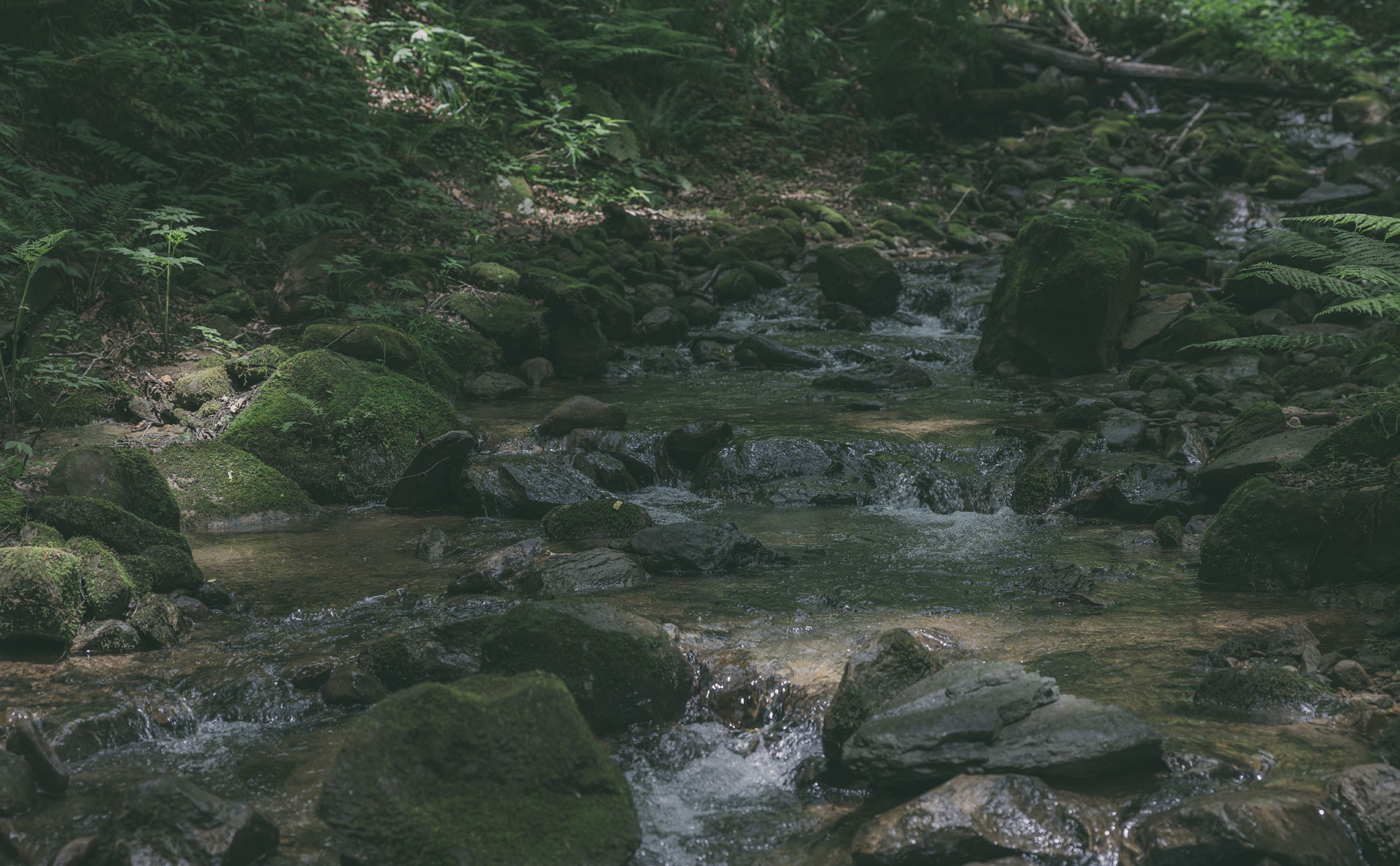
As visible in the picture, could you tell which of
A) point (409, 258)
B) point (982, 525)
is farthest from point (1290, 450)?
point (409, 258)

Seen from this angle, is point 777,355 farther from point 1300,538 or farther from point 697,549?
point 1300,538

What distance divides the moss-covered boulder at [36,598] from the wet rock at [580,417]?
363 centimetres

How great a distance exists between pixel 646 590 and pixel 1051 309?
18.1 feet

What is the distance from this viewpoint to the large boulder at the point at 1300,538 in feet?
12.5

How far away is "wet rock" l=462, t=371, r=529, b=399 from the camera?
8203mm

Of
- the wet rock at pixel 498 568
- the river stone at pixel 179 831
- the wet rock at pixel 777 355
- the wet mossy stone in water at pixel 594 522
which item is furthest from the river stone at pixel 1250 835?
the wet rock at pixel 777 355

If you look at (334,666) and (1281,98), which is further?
(1281,98)

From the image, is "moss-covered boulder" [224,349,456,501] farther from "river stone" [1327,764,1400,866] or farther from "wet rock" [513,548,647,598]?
"river stone" [1327,764,1400,866]

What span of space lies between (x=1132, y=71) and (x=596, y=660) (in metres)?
19.7

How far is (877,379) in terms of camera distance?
8477 millimetres

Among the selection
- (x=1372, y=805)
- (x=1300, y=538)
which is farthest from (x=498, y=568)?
(x=1300, y=538)

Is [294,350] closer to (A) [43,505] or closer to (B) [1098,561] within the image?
(A) [43,505]

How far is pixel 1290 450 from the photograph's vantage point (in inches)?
187

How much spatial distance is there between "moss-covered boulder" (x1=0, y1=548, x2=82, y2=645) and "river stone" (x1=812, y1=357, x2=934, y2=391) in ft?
20.1
